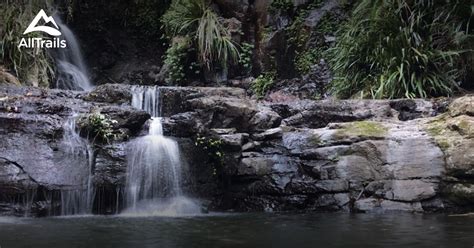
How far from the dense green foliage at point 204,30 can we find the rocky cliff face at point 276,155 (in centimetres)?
311

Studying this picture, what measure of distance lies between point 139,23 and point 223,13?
8.32 ft

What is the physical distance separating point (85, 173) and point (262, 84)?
4.89 m

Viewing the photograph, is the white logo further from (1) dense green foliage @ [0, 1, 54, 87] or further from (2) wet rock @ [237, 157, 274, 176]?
(2) wet rock @ [237, 157, 274, 176]

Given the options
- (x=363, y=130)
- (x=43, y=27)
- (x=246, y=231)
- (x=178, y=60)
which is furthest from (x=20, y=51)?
(x=246, y=231)

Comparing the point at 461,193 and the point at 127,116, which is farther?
the point at 127,116

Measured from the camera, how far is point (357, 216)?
18.0 ft

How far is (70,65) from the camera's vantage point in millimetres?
11016

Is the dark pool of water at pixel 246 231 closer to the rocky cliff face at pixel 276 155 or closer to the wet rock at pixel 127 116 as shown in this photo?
the rocky cliff face at pixel 276 155

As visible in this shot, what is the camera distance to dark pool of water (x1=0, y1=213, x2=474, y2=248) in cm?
392

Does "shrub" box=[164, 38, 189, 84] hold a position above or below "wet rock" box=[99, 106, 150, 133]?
above

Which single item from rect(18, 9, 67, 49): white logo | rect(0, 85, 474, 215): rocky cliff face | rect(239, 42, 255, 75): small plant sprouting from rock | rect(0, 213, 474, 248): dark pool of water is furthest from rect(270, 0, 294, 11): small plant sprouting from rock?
rect(0, 213, 474, 248): dark pool of water

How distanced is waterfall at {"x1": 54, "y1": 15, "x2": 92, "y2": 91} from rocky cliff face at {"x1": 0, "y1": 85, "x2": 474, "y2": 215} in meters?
3.12

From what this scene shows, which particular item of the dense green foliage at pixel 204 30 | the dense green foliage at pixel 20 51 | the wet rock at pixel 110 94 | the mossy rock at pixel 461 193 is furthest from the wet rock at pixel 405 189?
the dense green foliage at pixel 20 51

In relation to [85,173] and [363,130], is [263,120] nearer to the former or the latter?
[363,130]
